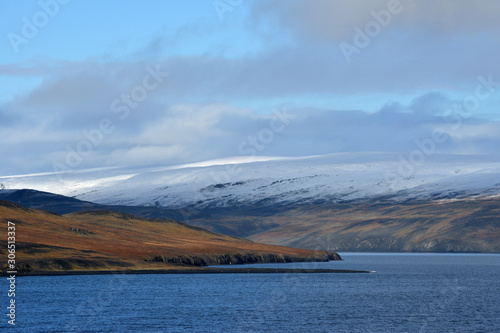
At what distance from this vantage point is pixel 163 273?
174m

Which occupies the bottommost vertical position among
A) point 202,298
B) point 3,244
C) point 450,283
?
point 450,283

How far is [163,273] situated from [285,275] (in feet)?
93.3

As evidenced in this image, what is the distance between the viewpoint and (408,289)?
468ft

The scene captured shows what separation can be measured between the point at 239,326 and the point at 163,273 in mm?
85282

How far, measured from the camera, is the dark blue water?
9094 centimetres

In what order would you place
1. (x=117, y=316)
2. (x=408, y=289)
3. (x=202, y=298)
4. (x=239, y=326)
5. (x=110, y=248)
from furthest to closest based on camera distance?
(x=110, y=248) < (x=408, y=289) < (x=202, y=298) < (x=117, y=316) < (x=239, y=326)

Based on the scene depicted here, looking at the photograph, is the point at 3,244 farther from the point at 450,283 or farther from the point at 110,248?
the point at 450,283

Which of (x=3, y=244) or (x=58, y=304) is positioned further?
(x=3, y=244)

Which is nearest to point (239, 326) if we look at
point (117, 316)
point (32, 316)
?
point (117, 316)

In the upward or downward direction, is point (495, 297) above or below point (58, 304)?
below

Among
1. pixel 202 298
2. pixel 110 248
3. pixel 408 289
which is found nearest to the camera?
pixel 202 298

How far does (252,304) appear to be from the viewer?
372ft

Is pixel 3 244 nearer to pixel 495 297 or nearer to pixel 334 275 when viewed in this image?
pixel 334 275

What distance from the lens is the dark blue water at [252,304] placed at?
9094 cm
